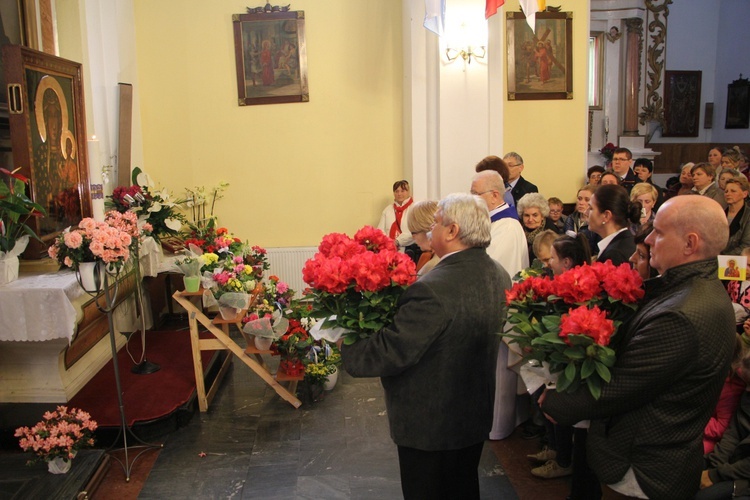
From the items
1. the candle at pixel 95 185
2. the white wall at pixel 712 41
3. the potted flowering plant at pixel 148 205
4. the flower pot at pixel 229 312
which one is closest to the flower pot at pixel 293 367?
the flower pot at pixel 229 312

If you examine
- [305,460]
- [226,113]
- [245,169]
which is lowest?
[305,460]

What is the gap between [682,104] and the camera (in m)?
14.0

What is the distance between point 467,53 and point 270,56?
261 centimetres

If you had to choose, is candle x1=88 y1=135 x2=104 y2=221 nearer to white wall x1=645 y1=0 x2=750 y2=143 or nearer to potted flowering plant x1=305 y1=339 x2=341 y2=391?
potted flowering plant x1=305 y1=339 x2=341 y2=391

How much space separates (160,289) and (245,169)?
1.94 m

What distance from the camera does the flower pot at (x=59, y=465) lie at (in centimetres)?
397

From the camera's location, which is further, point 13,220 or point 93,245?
point 13,220

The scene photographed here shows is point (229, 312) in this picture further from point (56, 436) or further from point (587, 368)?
point (587, 368)

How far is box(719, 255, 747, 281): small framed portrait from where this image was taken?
257 cm

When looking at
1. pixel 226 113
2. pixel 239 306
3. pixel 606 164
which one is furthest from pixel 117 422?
pixel 606 164

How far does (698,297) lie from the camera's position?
2.24 metres

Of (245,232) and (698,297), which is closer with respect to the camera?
(698,297)

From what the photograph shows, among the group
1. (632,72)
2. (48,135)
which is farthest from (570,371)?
(632,72)

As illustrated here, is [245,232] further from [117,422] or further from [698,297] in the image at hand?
[698,297]
